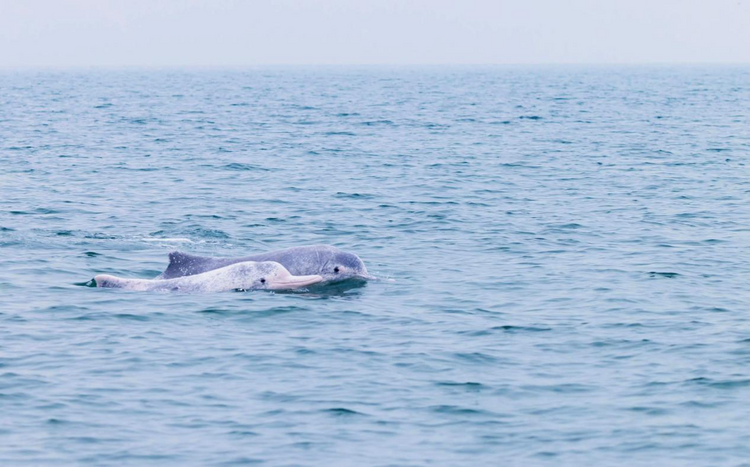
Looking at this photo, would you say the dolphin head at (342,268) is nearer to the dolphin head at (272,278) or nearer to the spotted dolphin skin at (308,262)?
the spotted dolphin skin at (308,262)

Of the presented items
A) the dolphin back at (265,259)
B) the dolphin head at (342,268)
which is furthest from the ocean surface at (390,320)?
the dolphin back at (265,259)

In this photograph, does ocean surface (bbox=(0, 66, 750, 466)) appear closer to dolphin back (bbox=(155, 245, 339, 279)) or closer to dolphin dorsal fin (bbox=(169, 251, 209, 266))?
dolphin back (bbox=(155, 245, 339, 279))

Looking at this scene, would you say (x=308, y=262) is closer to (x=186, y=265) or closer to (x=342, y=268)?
(x=342, y=268)

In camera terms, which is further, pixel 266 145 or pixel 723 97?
pixel 723 97

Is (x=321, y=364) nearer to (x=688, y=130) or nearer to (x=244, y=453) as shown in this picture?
(x=244, y=453)

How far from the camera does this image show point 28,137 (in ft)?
180

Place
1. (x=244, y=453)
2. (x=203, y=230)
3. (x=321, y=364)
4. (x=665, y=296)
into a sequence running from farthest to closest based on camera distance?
(x=203, y=230) → (x=665, y=296) → (x=321, y=364) → (x=244, y=453)

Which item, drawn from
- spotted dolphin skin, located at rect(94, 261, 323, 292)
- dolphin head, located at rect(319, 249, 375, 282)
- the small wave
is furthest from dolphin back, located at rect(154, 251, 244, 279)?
the small wave

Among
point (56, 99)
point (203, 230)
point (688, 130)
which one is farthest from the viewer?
point (56, 99)

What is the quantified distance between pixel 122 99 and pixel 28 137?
1896 inches

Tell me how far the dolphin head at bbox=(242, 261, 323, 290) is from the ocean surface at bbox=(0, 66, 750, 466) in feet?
0.93

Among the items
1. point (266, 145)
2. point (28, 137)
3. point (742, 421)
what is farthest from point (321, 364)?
point (28, 137)

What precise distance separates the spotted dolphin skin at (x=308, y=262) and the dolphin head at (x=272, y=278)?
46 centimetres

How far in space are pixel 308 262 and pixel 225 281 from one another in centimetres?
171
